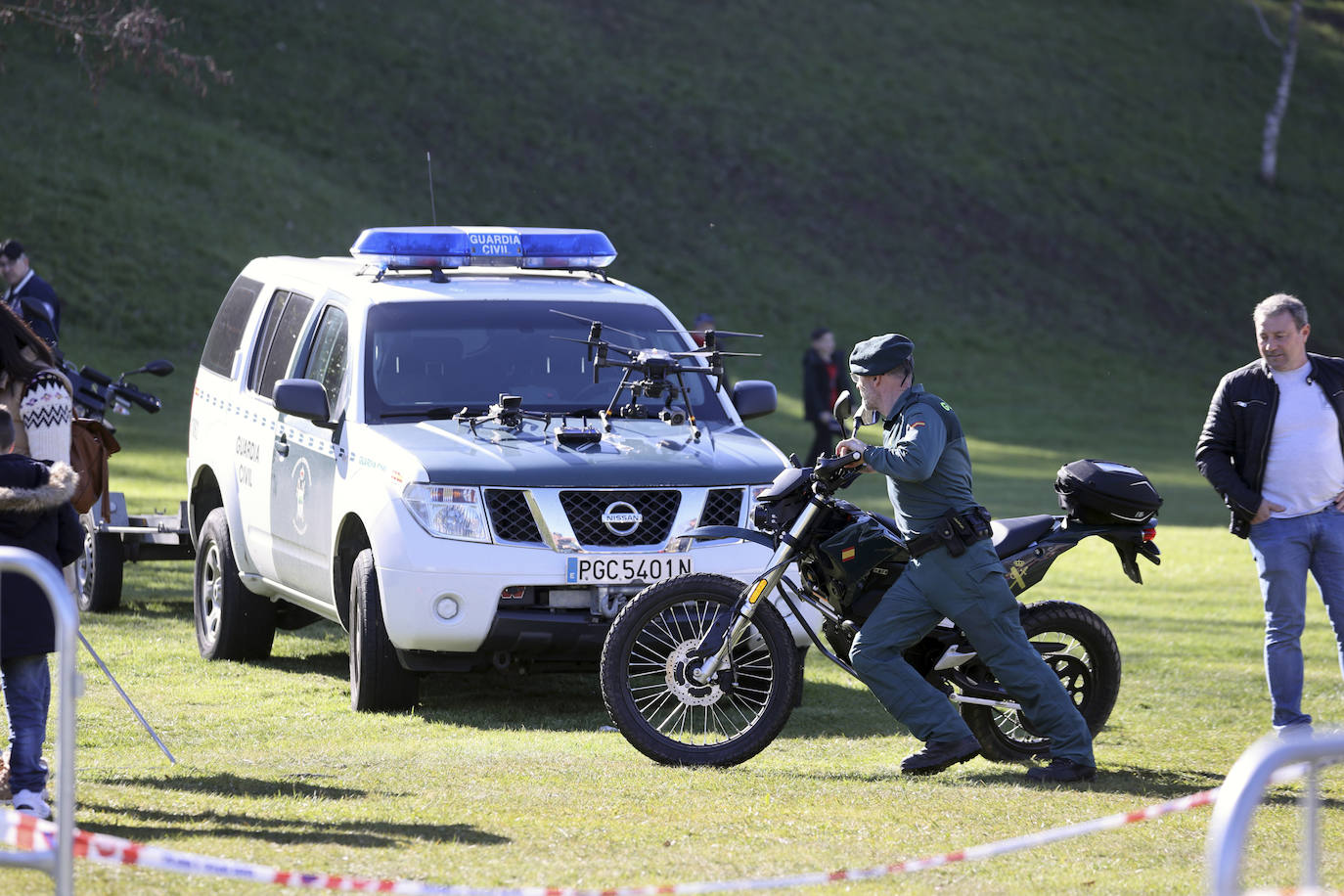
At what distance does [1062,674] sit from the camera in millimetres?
8102

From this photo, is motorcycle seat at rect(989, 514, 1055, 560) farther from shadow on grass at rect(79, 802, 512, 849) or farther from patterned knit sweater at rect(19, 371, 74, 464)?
patterned knit sweater at rect(19, 371, 74, 464)

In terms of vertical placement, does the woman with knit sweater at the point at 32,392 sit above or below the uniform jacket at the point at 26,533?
above

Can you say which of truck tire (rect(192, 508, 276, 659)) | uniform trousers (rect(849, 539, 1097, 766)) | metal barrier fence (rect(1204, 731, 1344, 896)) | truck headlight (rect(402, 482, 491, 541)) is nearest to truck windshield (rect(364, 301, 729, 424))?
truck headlight (rect(402, 482, 491, 541))

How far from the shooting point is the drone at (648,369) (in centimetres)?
943

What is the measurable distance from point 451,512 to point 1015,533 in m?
2.49

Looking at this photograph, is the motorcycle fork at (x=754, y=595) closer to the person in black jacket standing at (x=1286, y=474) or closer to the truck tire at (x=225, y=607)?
the person in black jacket standing at (x=1286, y=474)

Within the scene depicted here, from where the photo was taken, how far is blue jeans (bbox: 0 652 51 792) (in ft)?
20.6

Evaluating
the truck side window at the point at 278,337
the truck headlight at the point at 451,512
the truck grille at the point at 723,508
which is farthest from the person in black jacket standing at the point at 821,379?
the truck headlight at the point at 451,512

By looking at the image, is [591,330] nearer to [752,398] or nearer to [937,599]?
[752,398]

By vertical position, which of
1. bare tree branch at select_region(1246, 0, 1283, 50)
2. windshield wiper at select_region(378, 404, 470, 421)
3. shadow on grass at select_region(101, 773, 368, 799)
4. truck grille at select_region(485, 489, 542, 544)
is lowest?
shadow on grass at select_region(101, 773, 368, 799)

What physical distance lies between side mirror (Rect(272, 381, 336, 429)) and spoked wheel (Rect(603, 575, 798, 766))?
7.62 feet

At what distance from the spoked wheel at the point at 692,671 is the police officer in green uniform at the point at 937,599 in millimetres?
365

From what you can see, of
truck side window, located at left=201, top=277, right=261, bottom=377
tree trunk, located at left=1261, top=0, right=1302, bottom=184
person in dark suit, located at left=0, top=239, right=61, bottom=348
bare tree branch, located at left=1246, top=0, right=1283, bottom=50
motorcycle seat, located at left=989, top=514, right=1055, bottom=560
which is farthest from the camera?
bare tree branch, located at left=1246, top=0, right=1283, bottom=50

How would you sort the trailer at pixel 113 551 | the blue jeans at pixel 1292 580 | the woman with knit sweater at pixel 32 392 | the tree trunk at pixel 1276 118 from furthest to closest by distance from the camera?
1. the tree trunk at pixel 1276 118
2. the trailer at pixel 113 551
3. the blue jeans at pixel 1292 580
4. the woman with knit sweater at pixel 32 392
